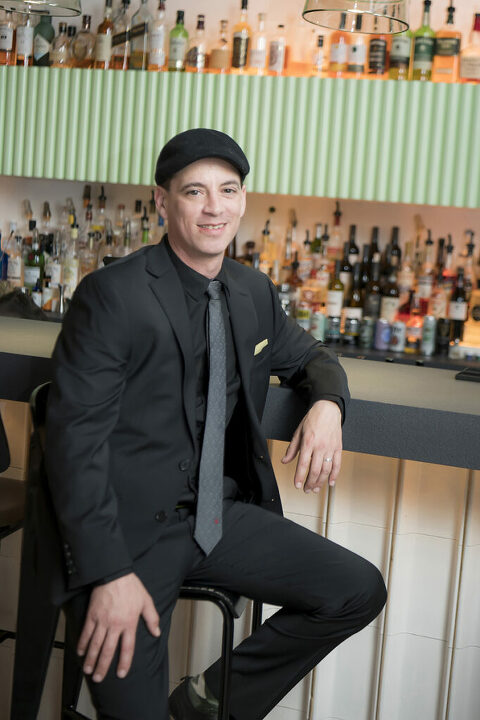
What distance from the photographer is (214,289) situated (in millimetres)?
1536

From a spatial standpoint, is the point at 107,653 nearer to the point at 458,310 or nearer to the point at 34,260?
the point at 458,310

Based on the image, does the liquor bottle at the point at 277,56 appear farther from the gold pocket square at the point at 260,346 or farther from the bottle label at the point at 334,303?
the gold pocket square at the point at 260,346

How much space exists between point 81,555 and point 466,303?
255 cm

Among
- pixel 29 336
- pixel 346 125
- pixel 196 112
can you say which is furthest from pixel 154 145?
pixel 29 336

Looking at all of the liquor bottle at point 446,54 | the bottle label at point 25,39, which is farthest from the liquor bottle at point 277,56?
the bottle label at point 25,39

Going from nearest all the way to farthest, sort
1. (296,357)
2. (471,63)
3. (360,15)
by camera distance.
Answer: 1. (296,357)
2. (360,15)
3. (471,63)

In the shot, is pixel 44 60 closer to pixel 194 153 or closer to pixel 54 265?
pixel 54 265

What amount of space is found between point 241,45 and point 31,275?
1292mm

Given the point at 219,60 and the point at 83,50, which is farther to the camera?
the point at 83,50

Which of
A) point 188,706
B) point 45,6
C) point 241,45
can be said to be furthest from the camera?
point 241,45

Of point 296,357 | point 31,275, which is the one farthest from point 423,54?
point 296,357

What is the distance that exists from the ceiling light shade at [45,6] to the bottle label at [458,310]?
1.85 m

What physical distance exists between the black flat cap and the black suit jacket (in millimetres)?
143

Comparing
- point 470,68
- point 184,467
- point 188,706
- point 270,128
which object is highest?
point 470,68
